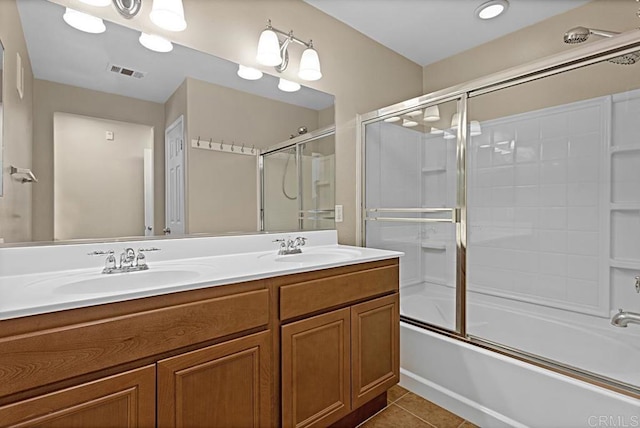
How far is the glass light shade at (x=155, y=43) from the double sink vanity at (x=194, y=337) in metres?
0.93

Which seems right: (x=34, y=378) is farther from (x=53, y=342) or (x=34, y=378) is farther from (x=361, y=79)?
(x=361, y=79)

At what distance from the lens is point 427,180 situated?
2.49 meters

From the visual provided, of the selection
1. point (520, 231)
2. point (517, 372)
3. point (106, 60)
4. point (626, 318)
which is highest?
point (106, 60)

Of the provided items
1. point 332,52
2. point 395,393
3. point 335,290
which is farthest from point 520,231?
point 332,52

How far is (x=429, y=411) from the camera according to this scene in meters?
1.81

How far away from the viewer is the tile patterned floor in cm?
170

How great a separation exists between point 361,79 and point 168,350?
7.27ft

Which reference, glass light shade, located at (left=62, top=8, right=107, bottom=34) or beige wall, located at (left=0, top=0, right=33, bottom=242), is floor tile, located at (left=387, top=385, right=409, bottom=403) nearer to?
beige wall, located at (left=0, top=0, right=33, bottom=242)

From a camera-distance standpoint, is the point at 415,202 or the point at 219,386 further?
the point at 415,202

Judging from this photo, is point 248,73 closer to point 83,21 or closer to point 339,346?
point 83,21

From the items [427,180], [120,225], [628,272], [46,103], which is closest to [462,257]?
[427,180]

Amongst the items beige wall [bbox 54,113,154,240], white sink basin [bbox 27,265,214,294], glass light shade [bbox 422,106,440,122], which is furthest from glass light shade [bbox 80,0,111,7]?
glass light shade [bbox 422,106,440,122]

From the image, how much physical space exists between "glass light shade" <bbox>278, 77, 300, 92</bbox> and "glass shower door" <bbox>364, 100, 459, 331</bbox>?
64cm

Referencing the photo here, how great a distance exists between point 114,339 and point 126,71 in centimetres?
119
